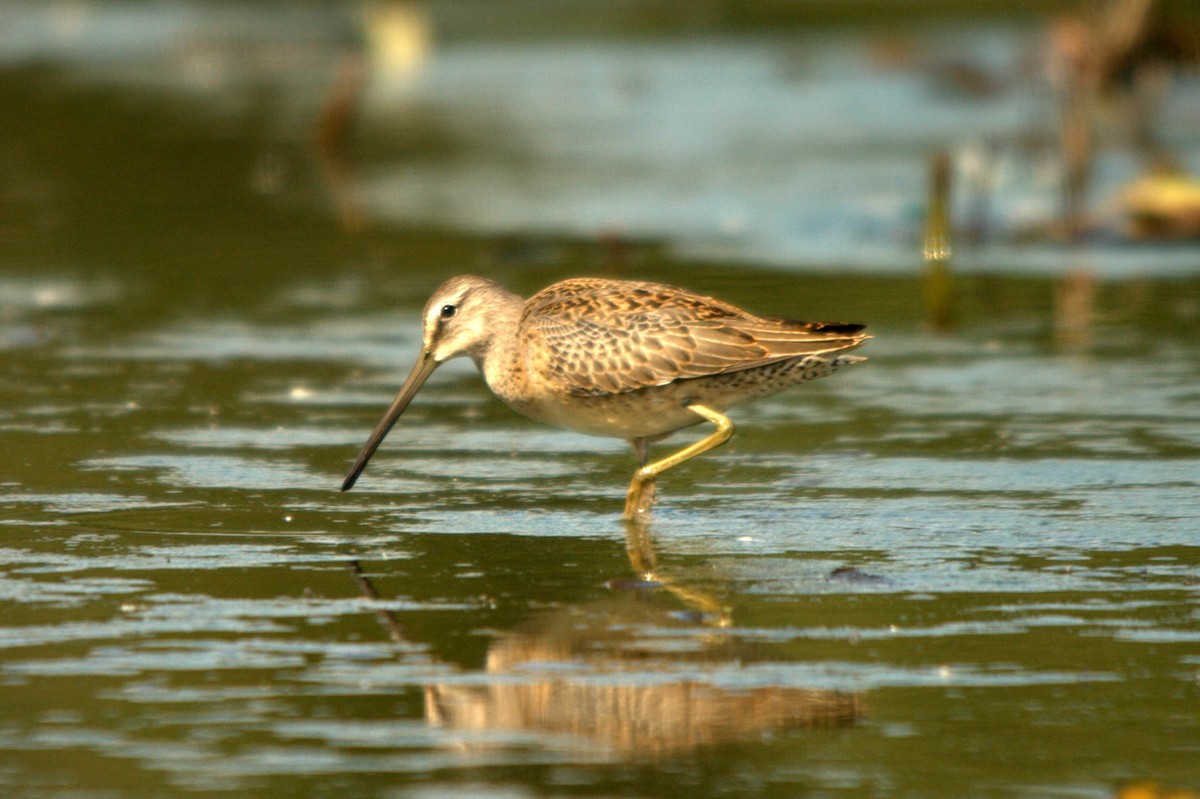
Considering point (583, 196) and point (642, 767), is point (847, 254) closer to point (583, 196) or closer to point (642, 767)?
point (583, 196)

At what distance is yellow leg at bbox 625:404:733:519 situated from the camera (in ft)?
24.8

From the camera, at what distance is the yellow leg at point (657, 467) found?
7.57 m

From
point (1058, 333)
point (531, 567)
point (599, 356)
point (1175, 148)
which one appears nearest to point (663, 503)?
point (599, 356)

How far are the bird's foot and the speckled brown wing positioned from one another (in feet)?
1.18

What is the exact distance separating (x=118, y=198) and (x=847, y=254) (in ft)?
20.5

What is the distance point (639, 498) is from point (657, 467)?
13 cm

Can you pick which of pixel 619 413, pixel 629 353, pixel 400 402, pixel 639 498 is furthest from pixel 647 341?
pixel 400 402

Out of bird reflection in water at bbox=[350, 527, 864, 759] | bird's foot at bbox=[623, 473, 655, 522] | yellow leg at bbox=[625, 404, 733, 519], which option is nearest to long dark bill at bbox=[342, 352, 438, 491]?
yellow leg at bbox=[625, 404, 733, 519]

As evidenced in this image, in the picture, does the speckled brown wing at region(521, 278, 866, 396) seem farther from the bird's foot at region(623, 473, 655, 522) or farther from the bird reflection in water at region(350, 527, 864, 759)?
the bird reflection in water at region(350, 527, 864, 759)

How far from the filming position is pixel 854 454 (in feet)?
28.3

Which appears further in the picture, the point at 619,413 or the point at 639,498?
the point at 619,413

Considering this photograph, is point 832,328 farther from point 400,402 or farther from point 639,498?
point 400,402

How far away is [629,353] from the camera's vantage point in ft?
25.4

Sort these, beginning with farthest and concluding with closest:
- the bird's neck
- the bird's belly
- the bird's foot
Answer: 1. the bird's neck
2. the bird's belly
3. the bird's foot
